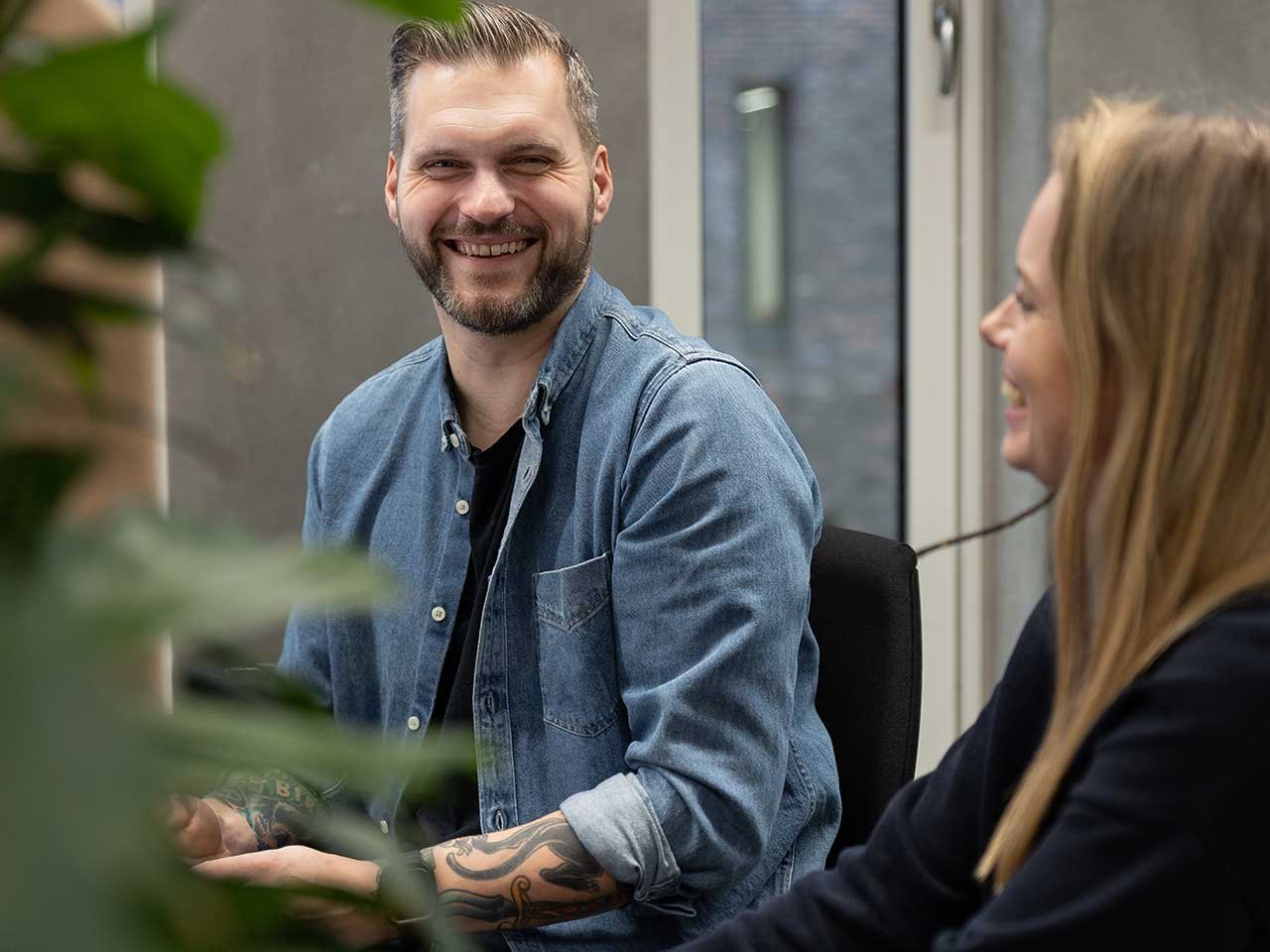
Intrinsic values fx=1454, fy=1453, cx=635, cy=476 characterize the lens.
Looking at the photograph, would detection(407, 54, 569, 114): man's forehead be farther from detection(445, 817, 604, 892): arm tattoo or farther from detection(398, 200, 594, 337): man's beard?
detection(445, 817, 604, 892): arm tattoo

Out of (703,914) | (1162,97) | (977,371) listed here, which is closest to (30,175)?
(1162,97)

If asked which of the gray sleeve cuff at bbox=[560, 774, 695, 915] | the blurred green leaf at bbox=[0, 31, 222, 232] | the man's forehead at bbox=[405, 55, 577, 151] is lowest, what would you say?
the gray sleeve cuff at bbox=[560, 774, 695, 915]

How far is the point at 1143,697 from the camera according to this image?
84 cm

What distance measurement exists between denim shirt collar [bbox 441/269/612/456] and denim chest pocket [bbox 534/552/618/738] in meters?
0.16

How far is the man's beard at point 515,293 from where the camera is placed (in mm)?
1489

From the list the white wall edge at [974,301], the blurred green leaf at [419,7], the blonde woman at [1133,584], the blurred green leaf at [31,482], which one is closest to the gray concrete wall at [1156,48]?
the white wall edge at [974,301]

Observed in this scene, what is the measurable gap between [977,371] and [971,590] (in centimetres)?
35

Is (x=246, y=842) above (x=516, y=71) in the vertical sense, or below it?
below

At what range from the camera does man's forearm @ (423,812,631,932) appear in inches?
48.3

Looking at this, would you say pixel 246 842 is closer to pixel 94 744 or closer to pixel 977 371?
pixel 94 744

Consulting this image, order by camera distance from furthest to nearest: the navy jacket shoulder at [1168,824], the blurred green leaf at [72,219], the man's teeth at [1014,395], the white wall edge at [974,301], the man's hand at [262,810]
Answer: the white wall edge at [974,301]
the man's hand at [262,810]
the man's teeth at [1014,395]
the navy jacket shoulder at [1168,824]
the blurred green leaf at [72,219]

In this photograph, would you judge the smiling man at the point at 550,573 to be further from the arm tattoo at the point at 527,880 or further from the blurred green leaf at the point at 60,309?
the blurred green leaf at the point at 60,309

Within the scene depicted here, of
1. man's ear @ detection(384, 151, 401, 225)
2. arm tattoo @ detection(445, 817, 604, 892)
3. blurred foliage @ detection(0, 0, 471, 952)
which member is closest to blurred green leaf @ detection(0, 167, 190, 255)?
blurred foliage @ detection(0, 0, 471, 952)

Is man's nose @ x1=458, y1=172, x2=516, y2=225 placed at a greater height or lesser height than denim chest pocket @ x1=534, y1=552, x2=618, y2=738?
greater
